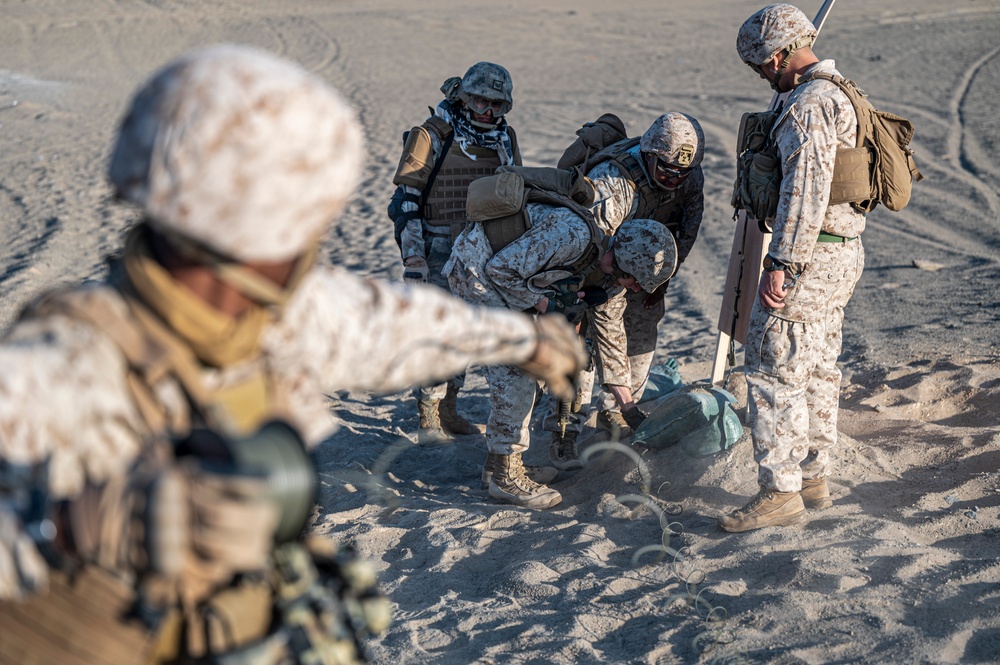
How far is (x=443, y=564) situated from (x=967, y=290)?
18.4ft

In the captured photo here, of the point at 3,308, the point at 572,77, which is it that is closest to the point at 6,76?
the point at 572,77

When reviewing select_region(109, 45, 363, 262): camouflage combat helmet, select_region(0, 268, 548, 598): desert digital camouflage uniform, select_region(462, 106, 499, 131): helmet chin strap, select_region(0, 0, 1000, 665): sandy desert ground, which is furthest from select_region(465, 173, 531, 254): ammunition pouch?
select_region(109, 45, 363, 262): camouflage combat helmet

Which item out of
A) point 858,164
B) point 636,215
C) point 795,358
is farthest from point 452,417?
point 858,164

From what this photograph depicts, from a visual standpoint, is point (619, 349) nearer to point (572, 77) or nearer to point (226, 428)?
point (226, 428)

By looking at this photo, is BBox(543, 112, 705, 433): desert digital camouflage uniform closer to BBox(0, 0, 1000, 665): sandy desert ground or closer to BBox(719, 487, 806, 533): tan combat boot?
BBox(0, 0, 1000, 665): sandy desert ground

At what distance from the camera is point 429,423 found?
5957 millimetres

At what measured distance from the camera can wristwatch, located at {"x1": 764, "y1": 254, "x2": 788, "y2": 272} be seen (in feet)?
13.7

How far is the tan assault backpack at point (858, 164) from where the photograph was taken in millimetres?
4113

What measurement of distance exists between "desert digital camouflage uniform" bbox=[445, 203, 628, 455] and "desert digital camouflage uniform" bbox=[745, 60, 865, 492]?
996mm

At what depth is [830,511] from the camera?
4477mm

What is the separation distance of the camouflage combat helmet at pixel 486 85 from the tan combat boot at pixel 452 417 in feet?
6.02

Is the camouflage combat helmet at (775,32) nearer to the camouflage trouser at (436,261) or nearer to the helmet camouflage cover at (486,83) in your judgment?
the helmet camouflage cover at (486,83)

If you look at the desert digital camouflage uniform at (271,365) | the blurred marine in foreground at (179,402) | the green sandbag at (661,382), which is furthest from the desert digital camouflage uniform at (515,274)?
the blurred marine in foreground at (179,402)

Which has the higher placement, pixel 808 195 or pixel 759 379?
pixel 808 195
